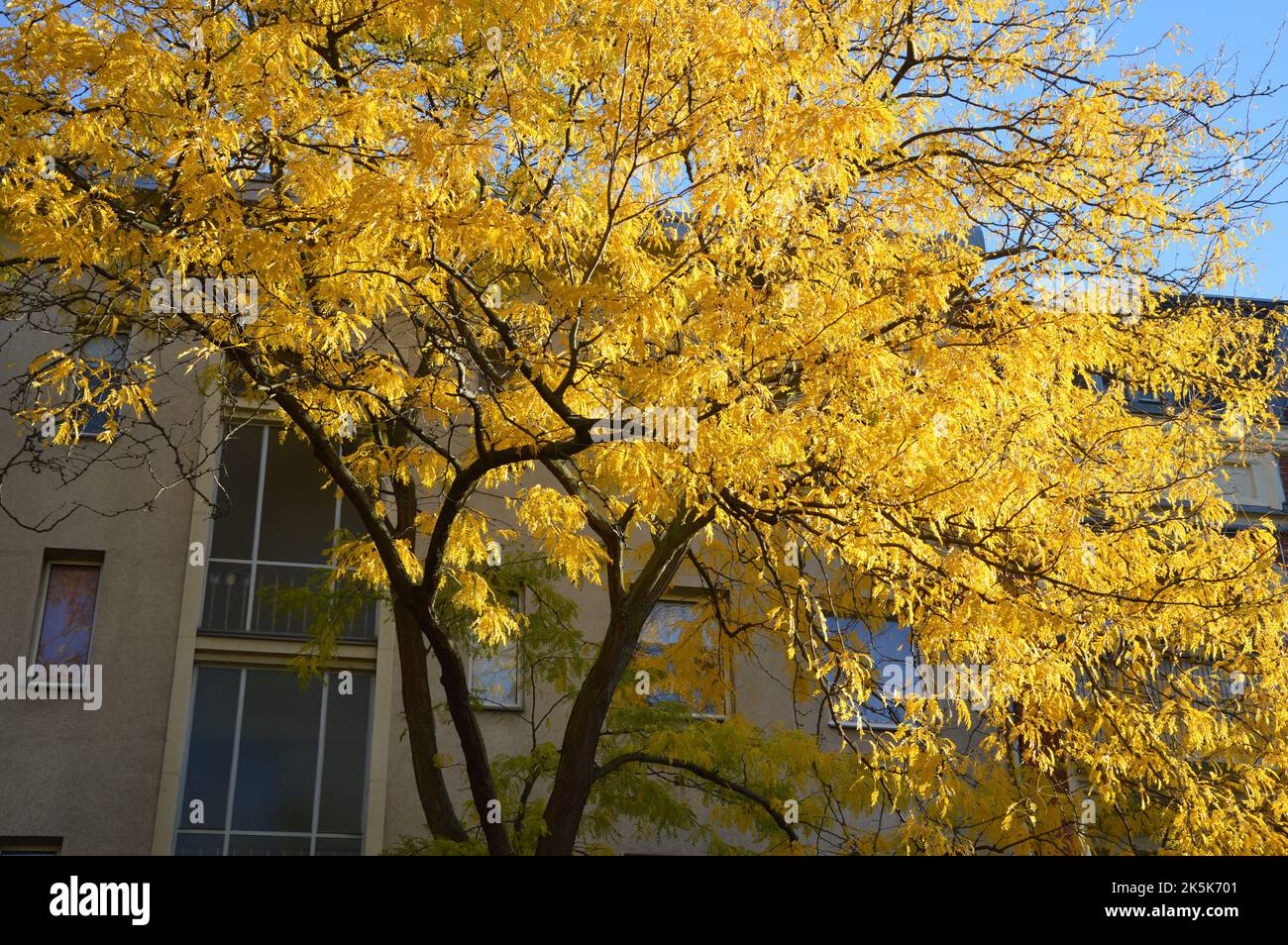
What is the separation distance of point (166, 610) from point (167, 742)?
67.2 inches

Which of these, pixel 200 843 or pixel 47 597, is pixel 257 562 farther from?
pixel 200 843

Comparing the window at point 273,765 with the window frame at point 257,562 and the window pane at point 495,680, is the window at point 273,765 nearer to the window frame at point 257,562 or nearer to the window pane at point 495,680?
the window frame at point 257,562

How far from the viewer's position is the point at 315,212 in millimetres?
8461

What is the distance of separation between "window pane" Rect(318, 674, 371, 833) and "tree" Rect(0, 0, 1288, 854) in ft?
17.5

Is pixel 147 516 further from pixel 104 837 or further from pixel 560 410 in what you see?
pixel 560 410

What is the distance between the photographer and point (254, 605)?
55.5ft

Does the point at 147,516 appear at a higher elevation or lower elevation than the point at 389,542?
higher

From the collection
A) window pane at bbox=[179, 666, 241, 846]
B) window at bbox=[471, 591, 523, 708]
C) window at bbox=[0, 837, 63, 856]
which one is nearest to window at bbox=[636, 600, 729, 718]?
window at bbox=[471, 591, 523, 708]

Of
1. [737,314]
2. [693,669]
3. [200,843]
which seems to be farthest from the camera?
[200,843]

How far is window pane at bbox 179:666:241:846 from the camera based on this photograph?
52.2 ft

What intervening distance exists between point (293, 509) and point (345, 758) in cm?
341

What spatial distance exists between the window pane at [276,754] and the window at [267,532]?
0.74 meters

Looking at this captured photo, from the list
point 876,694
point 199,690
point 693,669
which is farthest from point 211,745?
point 876,694
